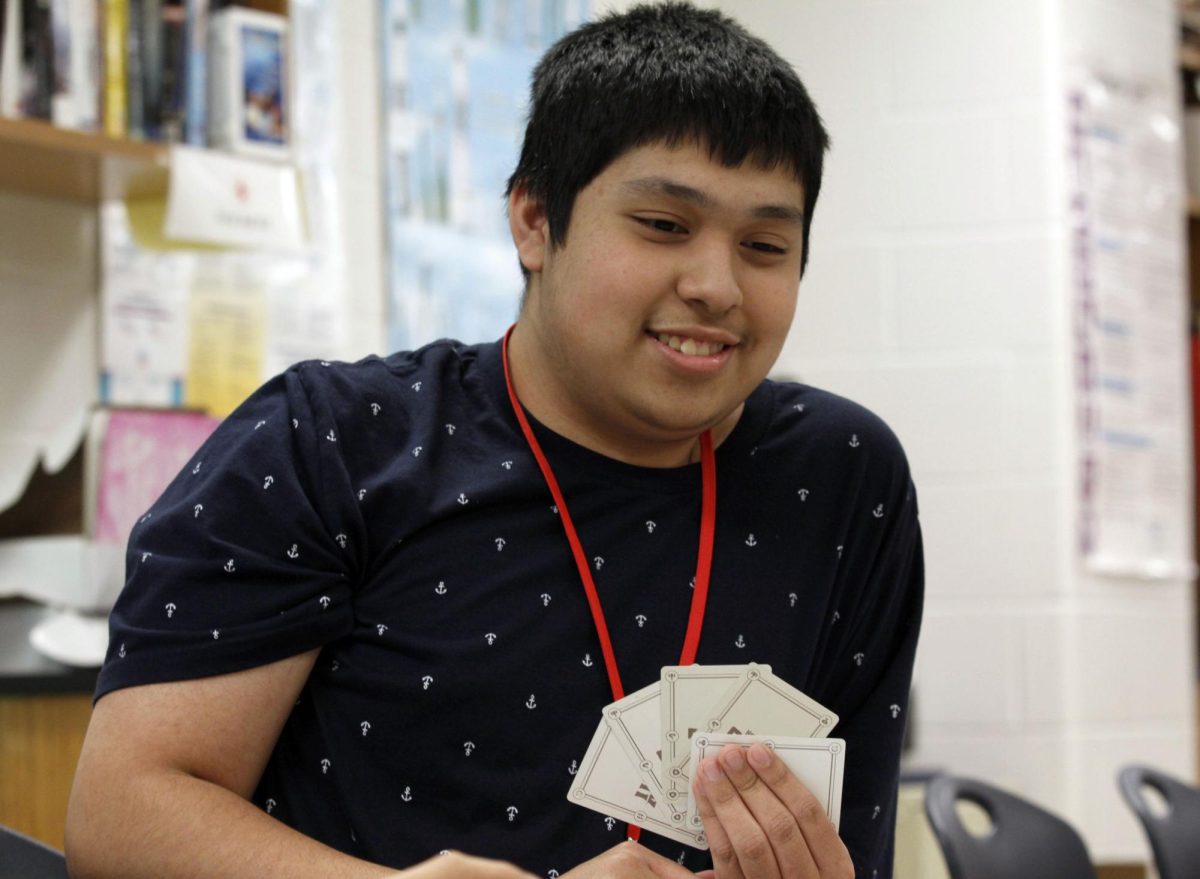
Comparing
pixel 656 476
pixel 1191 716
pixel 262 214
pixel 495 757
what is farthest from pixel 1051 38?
pixel 495 757

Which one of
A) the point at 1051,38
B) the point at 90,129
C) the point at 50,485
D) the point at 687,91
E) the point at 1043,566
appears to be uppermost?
the point at 1051,38

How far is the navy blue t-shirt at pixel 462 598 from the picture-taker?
3.98 ft

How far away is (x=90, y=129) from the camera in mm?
2299

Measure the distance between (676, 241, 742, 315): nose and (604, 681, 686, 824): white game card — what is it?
0.33 m

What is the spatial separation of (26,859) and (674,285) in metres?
→ 0.67

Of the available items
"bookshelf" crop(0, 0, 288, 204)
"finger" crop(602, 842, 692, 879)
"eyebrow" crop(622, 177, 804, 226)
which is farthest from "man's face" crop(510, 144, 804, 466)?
"bookshelf" crop(0, 0, 288, 204)

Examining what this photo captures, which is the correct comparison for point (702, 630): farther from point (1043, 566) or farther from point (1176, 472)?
point (1176, 472)

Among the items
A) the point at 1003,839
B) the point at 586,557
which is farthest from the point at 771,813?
the point at 1003,839

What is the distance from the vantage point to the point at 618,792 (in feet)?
4.04

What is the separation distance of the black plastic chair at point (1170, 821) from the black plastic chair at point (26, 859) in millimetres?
1850

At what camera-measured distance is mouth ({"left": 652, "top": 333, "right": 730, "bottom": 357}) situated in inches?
50.5

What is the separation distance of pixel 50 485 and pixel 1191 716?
7.95 ft

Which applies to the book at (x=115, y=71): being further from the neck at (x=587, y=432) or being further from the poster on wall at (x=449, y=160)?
the neck at (x=587, y=432)

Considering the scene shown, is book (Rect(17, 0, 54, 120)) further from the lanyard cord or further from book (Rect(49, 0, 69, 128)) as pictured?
the lanyard cord
